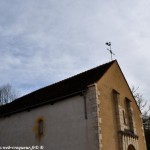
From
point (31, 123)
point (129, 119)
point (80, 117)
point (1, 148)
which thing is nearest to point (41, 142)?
point (31, 123)

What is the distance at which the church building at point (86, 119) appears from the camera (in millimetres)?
13352

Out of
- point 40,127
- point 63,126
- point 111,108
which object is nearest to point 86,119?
point 63,126

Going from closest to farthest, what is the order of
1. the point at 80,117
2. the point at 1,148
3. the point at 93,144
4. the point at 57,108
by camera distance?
1. the point at 93,144
2. the point at 80,117
3. the point at 57,108
4. the point at 1,148

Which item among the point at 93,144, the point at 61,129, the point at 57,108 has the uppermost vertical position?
the point at 57,108

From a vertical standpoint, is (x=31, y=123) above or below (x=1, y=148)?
above

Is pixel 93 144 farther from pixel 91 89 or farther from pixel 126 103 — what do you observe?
pixel 126 103

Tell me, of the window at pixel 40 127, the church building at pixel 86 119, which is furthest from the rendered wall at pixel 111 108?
the window at pixel 40 127

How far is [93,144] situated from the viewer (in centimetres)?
1269

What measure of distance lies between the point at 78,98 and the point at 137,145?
5558mm

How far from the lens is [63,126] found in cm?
1452

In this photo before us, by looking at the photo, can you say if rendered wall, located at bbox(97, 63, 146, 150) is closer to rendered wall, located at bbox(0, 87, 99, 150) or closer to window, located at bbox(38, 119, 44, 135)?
rendered wall, located at bbox(0, 87, 99, 150)

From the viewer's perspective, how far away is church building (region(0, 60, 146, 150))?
43.8 ft

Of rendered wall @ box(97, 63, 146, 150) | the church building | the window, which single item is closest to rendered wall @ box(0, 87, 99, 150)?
the church building

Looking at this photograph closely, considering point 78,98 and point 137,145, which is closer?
point 78,98
